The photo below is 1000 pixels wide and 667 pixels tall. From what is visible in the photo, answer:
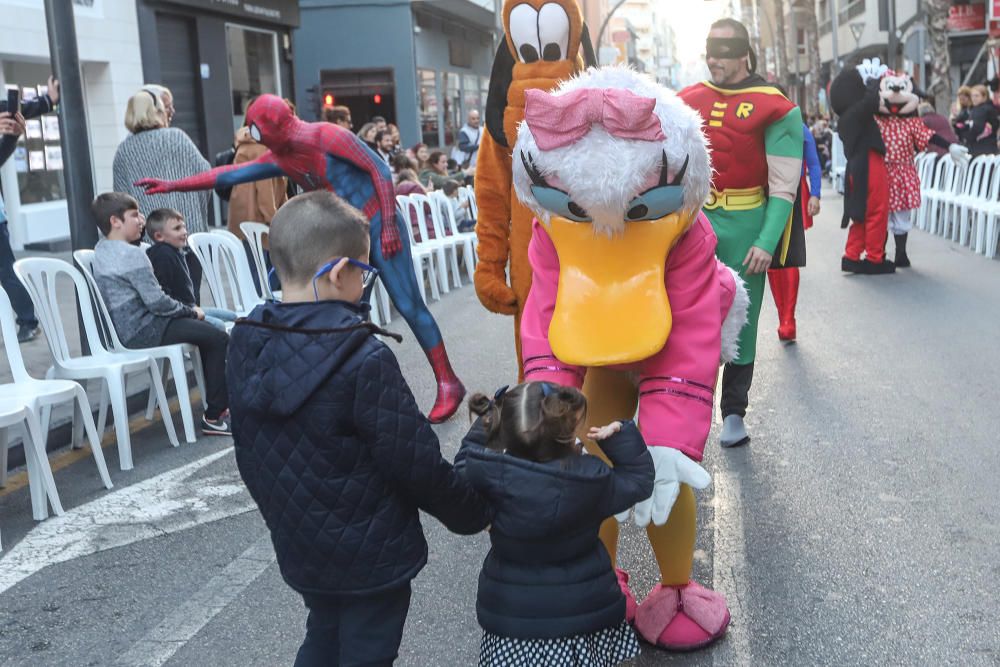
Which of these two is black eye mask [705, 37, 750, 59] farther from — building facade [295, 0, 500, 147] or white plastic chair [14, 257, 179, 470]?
building facade [295, 0, 500, 147]

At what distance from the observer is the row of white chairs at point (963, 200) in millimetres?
13070

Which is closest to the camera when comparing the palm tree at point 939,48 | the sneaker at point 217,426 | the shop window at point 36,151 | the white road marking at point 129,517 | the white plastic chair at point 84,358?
the white road marking at point 129,517

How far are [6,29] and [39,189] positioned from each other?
7.83 ft

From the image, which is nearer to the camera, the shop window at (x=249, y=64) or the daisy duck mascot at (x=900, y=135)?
the daisy duck mascot at (x=900, y=135)

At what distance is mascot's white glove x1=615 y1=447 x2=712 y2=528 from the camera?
3227 millimetres

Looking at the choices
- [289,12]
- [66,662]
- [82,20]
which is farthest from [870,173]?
[289,12]

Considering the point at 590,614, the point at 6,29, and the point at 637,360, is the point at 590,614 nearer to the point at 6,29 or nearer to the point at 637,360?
the point at 637,360

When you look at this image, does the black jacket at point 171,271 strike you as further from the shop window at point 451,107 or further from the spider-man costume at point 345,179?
the shop window at point 451,107

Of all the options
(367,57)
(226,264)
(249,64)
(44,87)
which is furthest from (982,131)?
(367,57)

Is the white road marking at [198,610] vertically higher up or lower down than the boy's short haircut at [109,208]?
lower down

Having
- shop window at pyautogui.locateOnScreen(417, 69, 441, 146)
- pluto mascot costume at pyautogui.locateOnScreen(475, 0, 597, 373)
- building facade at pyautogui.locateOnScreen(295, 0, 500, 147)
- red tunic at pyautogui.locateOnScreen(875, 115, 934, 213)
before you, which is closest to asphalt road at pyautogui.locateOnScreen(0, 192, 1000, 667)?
pluto mascot costume at pyautogui.locateOnScreen(475, 0, 597, 373)

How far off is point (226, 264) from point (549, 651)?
5438 mm

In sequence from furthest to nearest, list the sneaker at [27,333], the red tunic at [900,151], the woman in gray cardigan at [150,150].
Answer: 1. the red tunic at [900,151]
2. the sneaker at [27,333]
3. the woman in gray cardigan at [150,150]

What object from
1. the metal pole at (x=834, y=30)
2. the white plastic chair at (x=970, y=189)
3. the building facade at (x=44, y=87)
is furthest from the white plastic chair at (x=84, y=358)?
the metal pole at (x=834, y=30)
